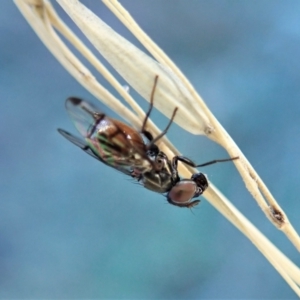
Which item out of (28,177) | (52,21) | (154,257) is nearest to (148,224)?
(154,257)

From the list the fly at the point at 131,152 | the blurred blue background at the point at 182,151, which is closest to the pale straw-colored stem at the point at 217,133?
the fly at the point at 131,152

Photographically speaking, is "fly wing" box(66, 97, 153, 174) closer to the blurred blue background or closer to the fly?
the fly

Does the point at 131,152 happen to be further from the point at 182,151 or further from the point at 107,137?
the point at 182,151

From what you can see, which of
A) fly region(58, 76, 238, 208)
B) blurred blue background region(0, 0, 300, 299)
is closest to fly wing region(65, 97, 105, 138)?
fly region(58, 76, 238, 208)

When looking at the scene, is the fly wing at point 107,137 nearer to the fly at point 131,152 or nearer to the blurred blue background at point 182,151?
the fly at point 131,152

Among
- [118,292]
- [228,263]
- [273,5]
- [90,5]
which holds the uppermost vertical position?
[273,5]

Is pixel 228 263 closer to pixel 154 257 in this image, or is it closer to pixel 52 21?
pixel 154 257
